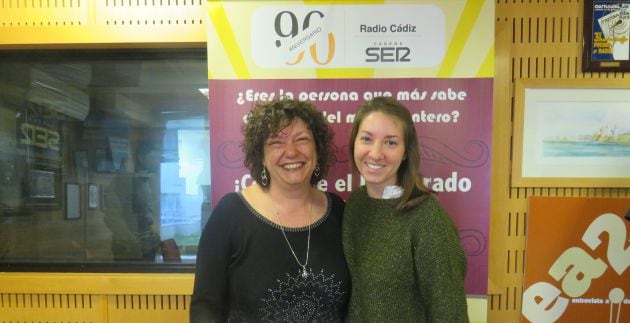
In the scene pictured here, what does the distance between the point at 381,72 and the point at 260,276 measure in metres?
1.10

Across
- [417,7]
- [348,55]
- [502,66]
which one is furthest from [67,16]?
[502,66]

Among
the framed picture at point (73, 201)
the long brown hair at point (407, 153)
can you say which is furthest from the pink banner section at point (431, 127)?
the framed picture at point (73, 201)

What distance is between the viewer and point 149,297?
A: 6.70 feet

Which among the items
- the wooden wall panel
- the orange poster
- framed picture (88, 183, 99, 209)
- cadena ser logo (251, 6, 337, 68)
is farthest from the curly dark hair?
framed picture (88, 183, 99, 209)

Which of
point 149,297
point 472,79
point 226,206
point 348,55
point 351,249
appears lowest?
point 149,297

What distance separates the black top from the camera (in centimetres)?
120

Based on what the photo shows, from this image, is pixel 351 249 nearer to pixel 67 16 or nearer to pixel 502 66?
pixel 502 66

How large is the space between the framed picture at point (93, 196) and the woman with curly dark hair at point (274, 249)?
52.7 inches

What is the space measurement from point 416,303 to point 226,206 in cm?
69

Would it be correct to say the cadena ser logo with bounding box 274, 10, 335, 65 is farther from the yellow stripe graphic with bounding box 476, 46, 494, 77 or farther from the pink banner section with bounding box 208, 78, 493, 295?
the yellow stripe graphic with bounding box 476, 46, 494, 77

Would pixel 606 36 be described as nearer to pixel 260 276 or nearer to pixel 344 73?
pixel 344 73

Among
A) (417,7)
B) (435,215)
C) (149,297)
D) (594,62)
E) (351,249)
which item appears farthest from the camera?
(149,297)

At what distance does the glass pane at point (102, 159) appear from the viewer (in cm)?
213

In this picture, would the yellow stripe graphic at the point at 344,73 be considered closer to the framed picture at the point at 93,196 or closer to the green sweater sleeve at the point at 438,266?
the green sweater sleeve at the point at 438,266
